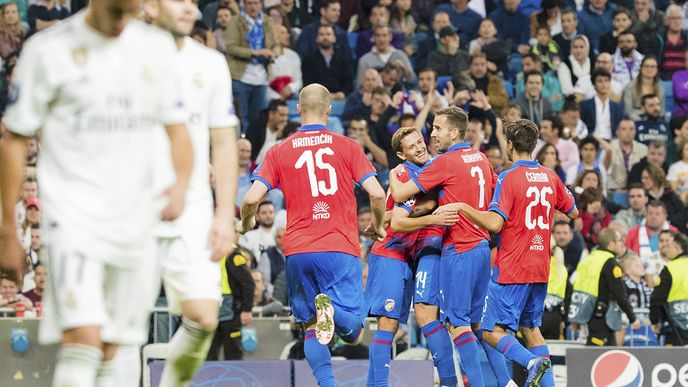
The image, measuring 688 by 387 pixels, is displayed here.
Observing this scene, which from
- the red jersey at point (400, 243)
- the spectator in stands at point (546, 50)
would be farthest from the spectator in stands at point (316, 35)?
the red jersey at point (400, 243)

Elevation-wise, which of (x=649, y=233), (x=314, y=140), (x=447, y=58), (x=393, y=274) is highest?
(x=447, y=58)

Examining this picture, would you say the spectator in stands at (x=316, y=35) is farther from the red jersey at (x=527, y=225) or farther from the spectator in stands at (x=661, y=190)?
the red jersey at (x=527, y=225)

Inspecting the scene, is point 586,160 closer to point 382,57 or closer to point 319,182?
point 382,57

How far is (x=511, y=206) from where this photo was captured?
1122cm

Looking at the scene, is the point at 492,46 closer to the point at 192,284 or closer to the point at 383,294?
the point at 383,294

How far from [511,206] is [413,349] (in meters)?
4.06

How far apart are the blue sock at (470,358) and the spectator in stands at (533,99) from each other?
28.4ft

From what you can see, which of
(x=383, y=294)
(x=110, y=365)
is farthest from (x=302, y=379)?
(x=110, y=365)

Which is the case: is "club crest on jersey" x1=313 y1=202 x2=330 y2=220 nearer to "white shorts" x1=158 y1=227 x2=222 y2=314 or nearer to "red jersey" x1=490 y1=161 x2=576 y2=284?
"red jersey" x1=490 y1=161 x2=576 y2=284

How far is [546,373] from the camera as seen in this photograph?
11227 millimetres

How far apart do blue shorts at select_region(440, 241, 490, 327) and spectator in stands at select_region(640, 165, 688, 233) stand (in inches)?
315

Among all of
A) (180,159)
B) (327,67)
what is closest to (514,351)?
(180,159)

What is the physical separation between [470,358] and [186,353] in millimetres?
4512

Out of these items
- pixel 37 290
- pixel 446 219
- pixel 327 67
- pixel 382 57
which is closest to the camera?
pixel 446 219
